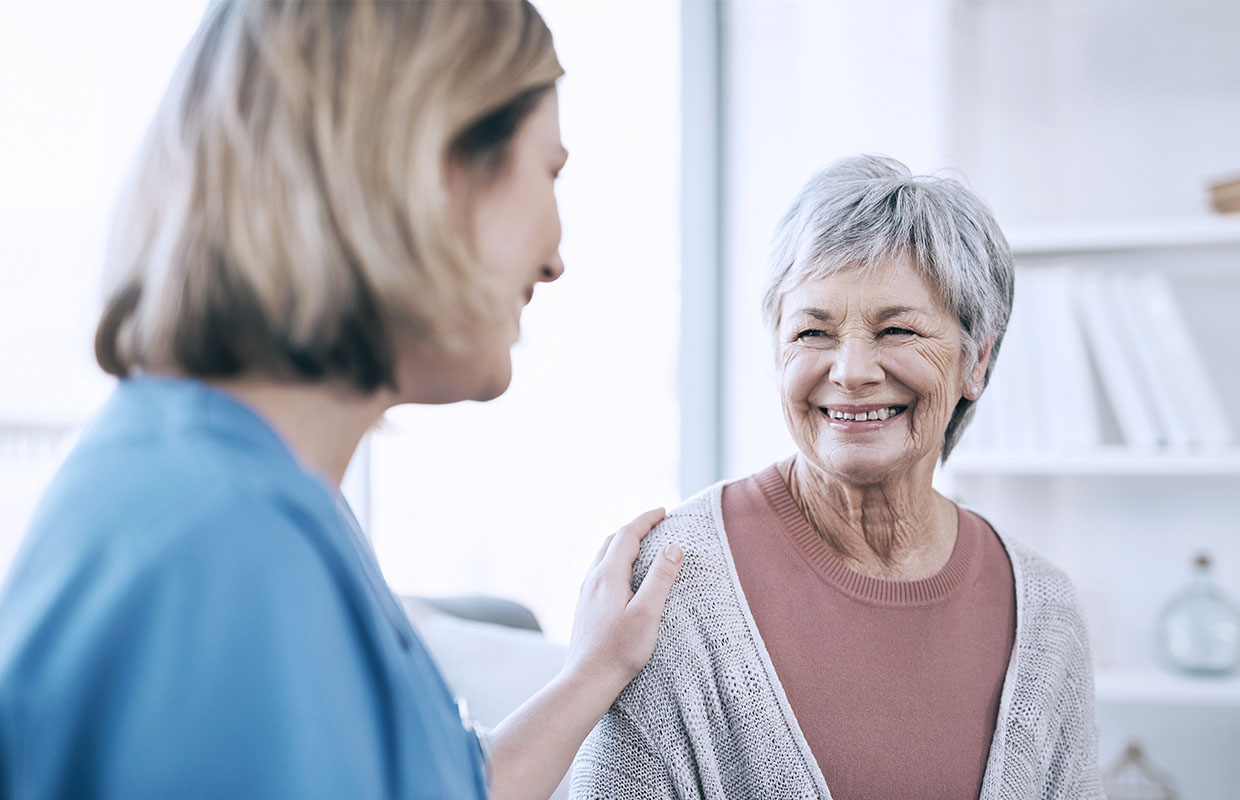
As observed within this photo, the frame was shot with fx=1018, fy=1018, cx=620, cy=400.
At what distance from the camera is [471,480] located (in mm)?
2502

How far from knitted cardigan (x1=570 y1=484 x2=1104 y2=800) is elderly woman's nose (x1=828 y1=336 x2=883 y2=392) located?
24 cm

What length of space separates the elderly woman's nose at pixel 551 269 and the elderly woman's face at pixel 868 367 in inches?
20.7

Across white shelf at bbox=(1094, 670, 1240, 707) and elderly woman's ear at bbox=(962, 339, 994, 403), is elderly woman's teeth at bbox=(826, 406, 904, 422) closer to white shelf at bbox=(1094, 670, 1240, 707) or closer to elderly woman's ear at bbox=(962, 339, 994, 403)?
elderly woman's ear at bbox=(962, 339, 994, 403)

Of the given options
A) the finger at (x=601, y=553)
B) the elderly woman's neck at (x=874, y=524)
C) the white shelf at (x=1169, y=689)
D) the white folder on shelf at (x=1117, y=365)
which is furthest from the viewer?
the white folder on shelf at (x=1117, y=365)

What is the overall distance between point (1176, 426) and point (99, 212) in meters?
2.20

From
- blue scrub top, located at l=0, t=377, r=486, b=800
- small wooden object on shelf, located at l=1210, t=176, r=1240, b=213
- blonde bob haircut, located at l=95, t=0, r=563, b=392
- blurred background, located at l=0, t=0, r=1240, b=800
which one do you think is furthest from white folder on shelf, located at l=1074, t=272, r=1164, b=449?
blue scrub top, located at l=0, t=377, r=486, b=800

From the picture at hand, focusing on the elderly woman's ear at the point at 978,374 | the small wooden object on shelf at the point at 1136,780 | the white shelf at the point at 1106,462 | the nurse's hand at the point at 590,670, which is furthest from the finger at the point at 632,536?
the small wooden object on shelf at the point at 1136,780

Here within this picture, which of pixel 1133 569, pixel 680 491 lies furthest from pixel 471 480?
pixel 1133 569

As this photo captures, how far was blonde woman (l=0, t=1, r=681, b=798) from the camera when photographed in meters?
0.50

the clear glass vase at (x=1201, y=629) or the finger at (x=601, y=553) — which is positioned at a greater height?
the finger at (x=601, y=553)

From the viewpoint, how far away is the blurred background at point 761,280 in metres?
1.95

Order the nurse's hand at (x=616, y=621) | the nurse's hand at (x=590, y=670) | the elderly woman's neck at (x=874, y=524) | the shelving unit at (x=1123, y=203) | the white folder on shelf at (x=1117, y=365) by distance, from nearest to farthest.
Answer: the nurse's hand at (x=590, y=670)
the nurse's hand at (x=616, y=621)
the elderly woman's neck at (x=874, y=524)
the white folder on shelf at (x=1117, y=365)
the shelving unit at (x=1123, y=203)

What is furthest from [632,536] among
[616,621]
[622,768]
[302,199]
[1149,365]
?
[1149,365]

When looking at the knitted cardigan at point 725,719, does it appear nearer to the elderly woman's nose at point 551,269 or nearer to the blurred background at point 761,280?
the elderly woman's nose at point 551,269
